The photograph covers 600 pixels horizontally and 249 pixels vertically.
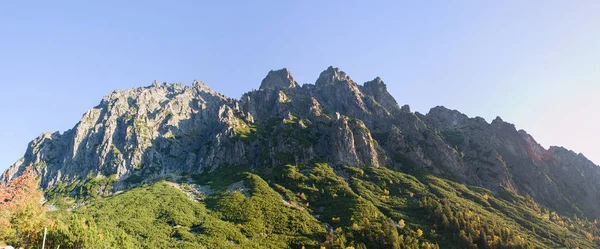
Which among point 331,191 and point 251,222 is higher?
point 331,191

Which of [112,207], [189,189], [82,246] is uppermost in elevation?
[189,189]

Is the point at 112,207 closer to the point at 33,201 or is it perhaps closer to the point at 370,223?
the point at 33,201

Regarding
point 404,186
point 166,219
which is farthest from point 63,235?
point 404,186

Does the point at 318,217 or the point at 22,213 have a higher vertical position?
the point at 318,217

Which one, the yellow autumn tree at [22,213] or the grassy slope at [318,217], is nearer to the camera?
the yellow autumn tree at [22,213]

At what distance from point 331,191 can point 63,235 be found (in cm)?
12197

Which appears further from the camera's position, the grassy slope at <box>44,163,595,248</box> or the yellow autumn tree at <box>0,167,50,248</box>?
the grassy slope at <box>44,163,595,248</box>

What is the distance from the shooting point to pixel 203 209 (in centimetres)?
14562

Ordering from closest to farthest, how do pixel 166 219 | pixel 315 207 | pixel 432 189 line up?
pixel 166 219 < pixel 315 207 < pixel 432 189

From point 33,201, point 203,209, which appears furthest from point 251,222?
point 33,201

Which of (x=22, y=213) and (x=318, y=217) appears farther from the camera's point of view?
(x=318, y=217)

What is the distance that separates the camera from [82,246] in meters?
73.5

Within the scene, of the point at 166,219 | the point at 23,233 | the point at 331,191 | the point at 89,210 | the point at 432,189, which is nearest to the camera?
the point at 23,233

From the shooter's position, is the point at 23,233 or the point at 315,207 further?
the point at 315,207
